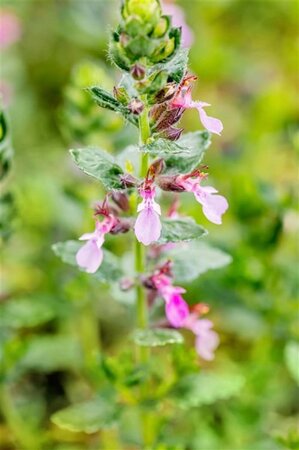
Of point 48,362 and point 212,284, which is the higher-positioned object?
point 212,284

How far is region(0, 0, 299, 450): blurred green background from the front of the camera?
229cm

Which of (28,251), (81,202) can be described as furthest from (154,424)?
(28,251)

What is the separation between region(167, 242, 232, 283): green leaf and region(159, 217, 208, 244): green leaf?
6.8 inches

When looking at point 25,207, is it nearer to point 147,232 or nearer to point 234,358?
point 234,358

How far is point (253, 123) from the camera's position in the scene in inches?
149

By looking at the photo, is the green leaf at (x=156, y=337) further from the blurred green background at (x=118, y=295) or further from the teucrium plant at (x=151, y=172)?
the blurred green background at (x=118, y=295)

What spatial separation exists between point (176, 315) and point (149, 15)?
68 centimetres

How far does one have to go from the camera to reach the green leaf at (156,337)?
1694 millimetres

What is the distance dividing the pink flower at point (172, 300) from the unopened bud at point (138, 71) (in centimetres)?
51

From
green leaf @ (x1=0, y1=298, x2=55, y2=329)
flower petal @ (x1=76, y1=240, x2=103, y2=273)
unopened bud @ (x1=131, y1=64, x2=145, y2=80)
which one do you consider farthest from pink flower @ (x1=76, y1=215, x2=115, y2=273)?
green leaf @ (x1=0, y1=298, x2=55, y2=329)

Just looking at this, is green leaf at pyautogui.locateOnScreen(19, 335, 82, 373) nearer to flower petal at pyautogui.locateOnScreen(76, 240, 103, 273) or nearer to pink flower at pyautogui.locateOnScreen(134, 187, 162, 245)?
flower petal at pyautogui.locateOnScreen(76, 240, 103, 273)

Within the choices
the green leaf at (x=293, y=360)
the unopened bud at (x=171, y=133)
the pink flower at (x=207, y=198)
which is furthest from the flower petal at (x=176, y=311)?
the green leaf at (x=293, y=360)

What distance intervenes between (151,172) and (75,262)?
0.36 m

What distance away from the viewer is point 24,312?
2.25 metres
